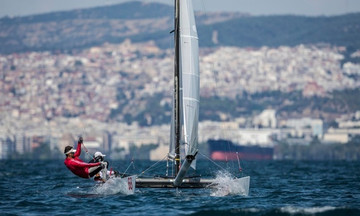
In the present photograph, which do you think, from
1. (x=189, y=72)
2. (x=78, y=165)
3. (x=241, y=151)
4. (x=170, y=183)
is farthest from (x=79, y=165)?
(x=241, y=151)

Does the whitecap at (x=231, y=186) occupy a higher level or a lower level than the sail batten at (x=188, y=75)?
lower

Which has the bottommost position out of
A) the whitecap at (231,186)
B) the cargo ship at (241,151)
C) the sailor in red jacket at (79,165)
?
the whitecap at (231,186)

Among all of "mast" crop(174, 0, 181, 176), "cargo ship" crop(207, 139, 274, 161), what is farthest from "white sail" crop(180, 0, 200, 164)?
"cargo ship" crop(207, 139, 274, 161)

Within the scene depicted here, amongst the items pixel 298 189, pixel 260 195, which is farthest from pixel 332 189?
pixel 260 195

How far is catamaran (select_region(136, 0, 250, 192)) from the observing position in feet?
120

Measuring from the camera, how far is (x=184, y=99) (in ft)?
123

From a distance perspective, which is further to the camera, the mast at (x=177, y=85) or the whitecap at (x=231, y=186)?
the mast at (x=177, y=85)

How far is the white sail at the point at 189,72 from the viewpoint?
1469 inches

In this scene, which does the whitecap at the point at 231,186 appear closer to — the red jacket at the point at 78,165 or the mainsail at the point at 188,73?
the mainsail at the point at 188,73

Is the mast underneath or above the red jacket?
above

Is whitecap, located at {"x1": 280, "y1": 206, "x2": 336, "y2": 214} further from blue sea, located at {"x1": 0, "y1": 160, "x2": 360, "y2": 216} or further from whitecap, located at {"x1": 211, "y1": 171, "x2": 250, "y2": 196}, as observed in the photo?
whitecap, located at {"x1": 211, "y1": 171, "x2": 250, "y2": 196}

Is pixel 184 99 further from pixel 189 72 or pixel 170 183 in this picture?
pixel 170 183

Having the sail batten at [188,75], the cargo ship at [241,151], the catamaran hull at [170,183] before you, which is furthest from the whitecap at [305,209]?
the cargo ship at [241,151]

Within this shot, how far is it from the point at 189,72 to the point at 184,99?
3.49 ft
